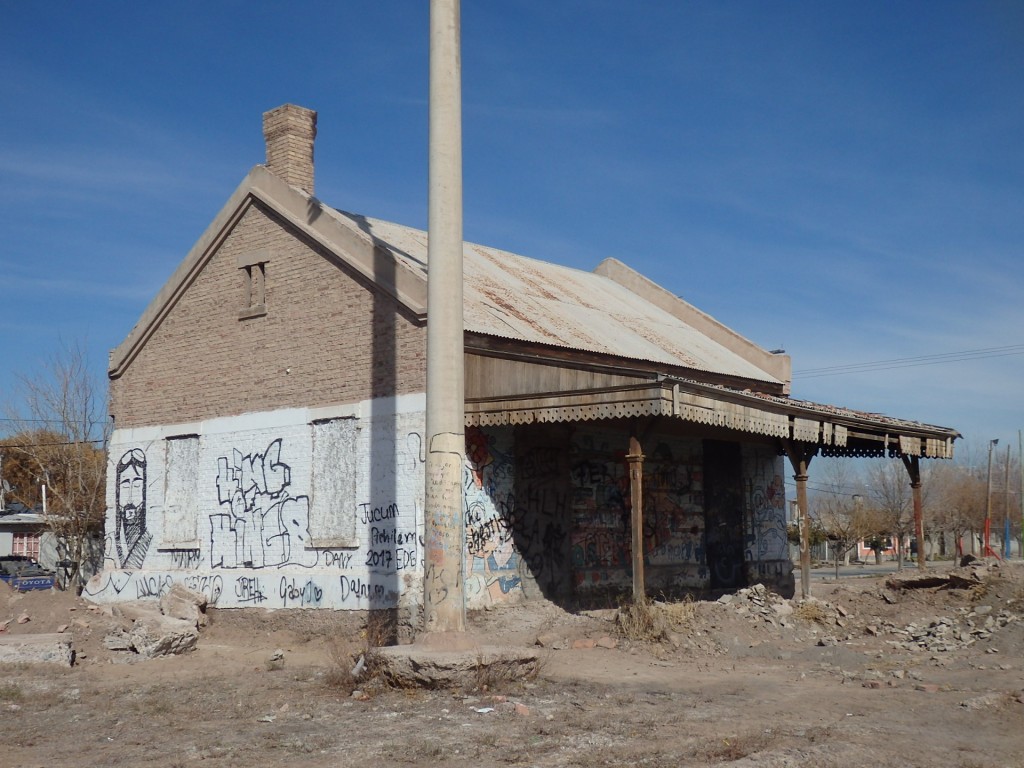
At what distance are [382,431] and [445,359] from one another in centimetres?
440

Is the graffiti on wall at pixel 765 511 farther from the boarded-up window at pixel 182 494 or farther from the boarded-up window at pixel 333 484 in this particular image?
the boarded-up window at pixel 182 494

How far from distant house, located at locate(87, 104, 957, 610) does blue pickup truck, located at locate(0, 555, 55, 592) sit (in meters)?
7.86

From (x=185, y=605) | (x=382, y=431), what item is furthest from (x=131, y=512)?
(x=382, y=431)

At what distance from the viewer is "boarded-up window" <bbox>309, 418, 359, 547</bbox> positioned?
16.4 m

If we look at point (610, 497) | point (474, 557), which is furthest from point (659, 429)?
point (474, 557)

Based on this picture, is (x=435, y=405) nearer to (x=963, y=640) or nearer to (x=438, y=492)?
(x=438, y=492)

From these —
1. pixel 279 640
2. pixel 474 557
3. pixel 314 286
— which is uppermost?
pixel 314 286

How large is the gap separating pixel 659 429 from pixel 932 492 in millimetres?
57948

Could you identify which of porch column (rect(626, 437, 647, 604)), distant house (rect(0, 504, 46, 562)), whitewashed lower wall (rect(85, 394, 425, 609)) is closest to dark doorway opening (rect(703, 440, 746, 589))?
porch column (rect(626, 437, 647, 604))

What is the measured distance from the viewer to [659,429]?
1892 centimetres

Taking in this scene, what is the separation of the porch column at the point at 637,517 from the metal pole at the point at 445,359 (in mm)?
3144

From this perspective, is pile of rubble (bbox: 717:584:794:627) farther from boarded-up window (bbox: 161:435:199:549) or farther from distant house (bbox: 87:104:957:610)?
boarded-up window (bbox: 161:435:199:549)

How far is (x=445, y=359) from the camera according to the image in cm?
1191

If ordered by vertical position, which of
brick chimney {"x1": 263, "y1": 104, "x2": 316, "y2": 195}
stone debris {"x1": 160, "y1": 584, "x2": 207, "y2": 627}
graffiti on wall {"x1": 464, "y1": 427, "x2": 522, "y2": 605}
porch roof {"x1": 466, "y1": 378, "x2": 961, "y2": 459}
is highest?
brick chimney {"x1": 263, "y1": 104, "x2": 316, "y2": 195}
